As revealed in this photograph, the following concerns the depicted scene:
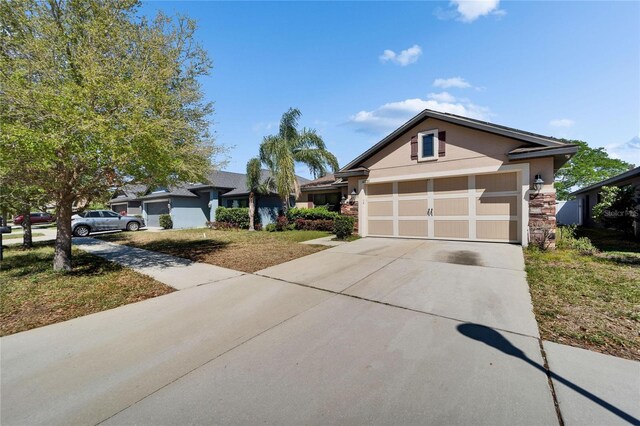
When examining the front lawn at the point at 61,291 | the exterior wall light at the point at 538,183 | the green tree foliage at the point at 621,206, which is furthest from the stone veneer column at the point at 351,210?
the green tree foliage at the point at 621,206

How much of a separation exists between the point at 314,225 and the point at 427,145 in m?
7.89

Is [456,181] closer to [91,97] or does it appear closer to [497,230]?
[497,230]

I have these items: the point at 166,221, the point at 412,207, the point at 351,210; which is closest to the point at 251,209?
the point at 351,210

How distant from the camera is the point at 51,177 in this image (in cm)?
619

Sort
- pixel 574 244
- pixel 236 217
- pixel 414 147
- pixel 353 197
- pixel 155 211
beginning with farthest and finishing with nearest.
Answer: pixel 155 211 < pixel 236 217 < pixel 353 197 < pixel 414 147 < pixel 574 244

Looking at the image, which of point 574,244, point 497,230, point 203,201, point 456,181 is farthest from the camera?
point 203,201

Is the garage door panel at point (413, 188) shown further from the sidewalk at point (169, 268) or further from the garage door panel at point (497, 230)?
the sidewalk at point (169, 268)

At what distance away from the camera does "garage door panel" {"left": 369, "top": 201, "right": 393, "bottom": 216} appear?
1205cm

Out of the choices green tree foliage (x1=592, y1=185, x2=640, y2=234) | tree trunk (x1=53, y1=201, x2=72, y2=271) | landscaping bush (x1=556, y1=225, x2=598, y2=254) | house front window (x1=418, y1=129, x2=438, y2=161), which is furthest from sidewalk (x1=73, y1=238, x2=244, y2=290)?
green tree foliage (x1=592, y1=185, x2=640, y2=234)

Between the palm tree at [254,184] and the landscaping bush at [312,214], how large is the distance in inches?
88.0

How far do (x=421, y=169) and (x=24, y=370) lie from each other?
11532 millimetres

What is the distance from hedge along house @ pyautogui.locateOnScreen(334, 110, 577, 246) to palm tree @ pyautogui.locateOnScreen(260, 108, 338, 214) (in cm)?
363

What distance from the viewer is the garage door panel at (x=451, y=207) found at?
10289 mm

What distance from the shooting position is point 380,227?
1232 cm
